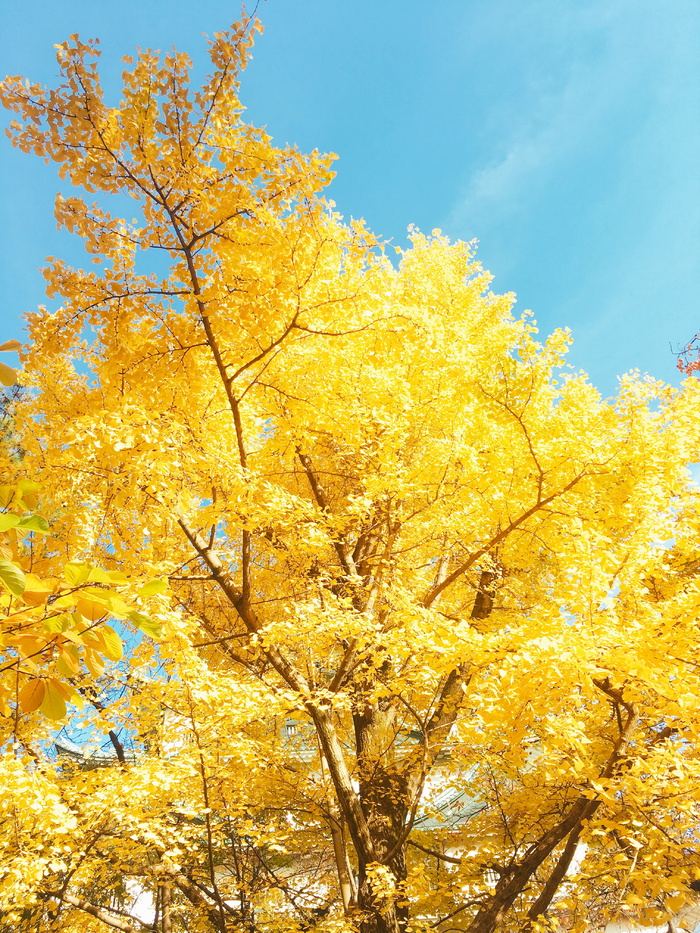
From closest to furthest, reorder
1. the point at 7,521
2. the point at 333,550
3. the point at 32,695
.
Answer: the point at 7,521
the point at 32,695
the point at 333,550

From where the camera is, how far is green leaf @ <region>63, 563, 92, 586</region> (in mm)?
977

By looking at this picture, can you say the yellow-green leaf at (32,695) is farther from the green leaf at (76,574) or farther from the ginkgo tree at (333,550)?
the ginkgo tree at (333,550)

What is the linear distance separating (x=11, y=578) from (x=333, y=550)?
Answer: 209 inches

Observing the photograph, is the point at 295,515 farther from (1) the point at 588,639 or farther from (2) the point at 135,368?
(1) the point at 588,639

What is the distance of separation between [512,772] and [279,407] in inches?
165

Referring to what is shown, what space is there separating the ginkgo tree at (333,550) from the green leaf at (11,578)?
2.07 metres

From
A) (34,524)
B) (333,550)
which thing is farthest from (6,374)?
(333,550)

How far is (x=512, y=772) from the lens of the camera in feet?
17.7

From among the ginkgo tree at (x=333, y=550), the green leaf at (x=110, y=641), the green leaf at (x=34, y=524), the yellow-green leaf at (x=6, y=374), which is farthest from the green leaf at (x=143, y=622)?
the ginkgo tree at (x=333, y=550)

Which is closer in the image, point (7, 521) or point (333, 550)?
point (7, 521)

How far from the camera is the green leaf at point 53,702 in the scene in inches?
40.5

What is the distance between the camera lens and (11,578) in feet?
3.06

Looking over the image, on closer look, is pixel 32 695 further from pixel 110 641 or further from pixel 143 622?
pixel 143 622

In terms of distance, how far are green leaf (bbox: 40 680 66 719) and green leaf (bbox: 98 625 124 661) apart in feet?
0.36
